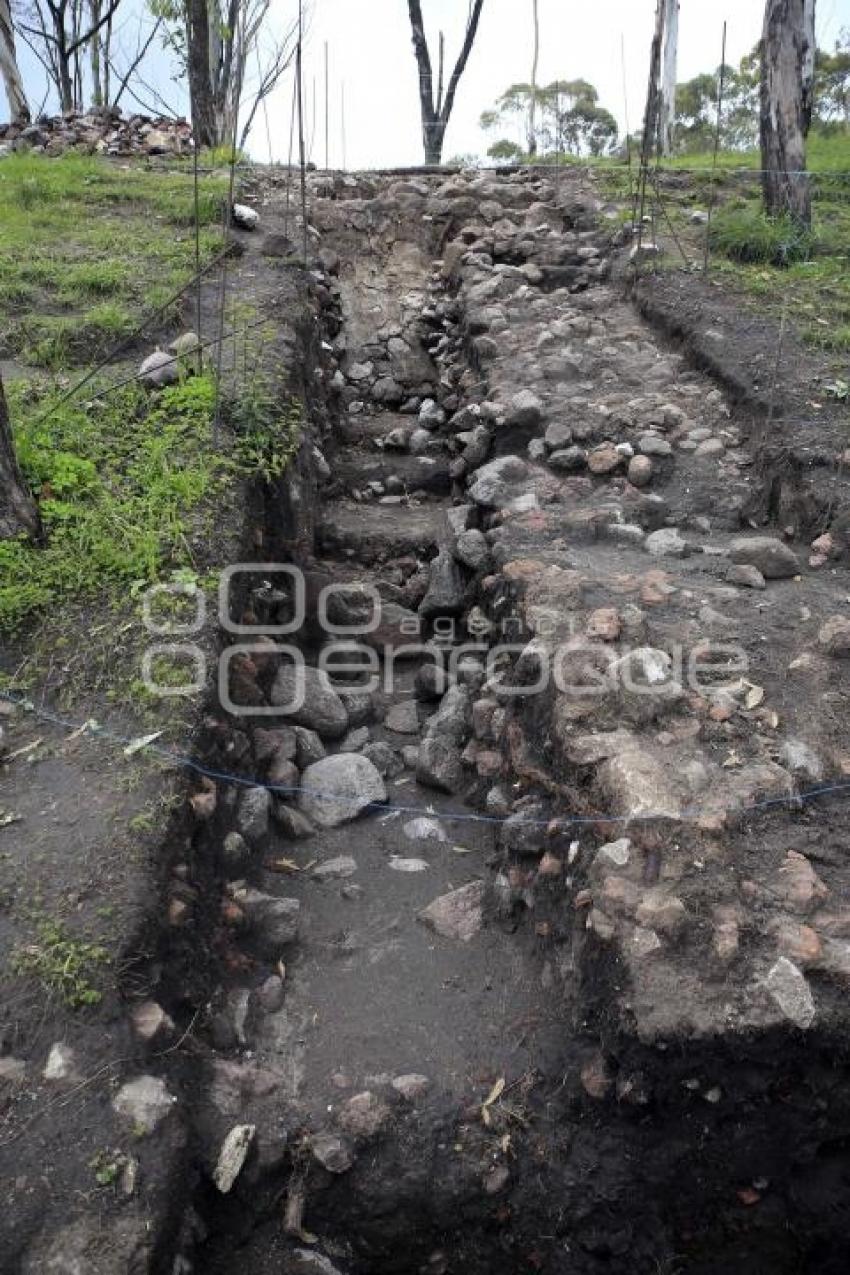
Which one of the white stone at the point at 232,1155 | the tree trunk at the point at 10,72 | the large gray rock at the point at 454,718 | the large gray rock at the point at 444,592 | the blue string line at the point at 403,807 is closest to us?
the white stone at the point at 232,1155

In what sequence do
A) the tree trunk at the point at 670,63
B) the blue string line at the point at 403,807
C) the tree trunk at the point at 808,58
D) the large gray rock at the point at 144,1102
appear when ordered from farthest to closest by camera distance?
1. the tree trunk at the point at 670,63
2. the tree trunk at the point at 808,58
3. the blue string line at the point at 403,807
4. the large gray rock at the point at 144,1102

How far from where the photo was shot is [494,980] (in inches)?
102

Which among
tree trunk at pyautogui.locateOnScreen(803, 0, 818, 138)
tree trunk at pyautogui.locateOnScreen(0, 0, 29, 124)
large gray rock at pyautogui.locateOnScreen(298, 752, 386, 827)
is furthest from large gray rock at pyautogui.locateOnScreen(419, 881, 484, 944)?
tree trunk at pyautogui.locateOnScreen(0, 0, 29, 124)

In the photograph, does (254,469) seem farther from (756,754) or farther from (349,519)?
(756,754)

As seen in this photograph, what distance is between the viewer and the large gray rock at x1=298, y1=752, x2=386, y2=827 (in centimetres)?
321

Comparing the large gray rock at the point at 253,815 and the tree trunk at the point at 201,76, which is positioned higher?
the tree trunk at the point at 201,76

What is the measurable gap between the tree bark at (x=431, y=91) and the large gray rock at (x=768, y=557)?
11.5 meters

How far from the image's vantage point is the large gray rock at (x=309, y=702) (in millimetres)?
3580

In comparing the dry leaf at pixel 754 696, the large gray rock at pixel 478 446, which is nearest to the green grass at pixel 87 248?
the large gray rock at pixel 478 446

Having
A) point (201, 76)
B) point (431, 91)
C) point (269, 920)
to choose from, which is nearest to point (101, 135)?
point (201, 76)

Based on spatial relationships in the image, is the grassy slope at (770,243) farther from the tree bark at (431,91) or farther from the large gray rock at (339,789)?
the tree bark at (431,91)

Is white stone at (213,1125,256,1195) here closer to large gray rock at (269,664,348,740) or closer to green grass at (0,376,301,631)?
large gray rock at (269,664,348,740)

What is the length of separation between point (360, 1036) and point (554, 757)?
3.12 ft

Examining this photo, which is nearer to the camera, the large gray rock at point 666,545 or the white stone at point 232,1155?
the white stone at point 232,1155
